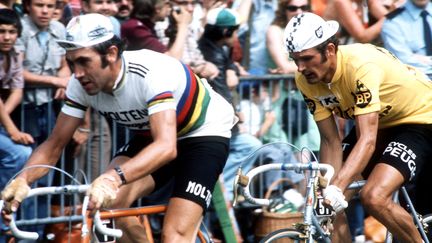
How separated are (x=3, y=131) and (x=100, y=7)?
1.40 metres

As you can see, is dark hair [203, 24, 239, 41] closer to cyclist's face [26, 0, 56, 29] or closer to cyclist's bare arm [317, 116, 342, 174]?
cyclist's face [26, 0, 56, 29]

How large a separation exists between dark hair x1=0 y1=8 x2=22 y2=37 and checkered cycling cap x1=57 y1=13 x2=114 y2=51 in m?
1.92

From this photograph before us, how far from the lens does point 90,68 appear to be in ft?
22.3

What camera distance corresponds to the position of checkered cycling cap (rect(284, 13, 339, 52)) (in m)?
7.41

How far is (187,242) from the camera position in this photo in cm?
709

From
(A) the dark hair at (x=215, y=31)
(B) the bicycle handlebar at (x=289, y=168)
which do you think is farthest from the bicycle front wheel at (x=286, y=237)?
(A) the dark hair at (x=215, y=31)

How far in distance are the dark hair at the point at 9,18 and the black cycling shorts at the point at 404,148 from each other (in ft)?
8.49

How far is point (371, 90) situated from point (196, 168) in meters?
1.26

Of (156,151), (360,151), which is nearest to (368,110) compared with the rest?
(360,151)

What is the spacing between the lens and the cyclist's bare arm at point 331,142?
25.9ft

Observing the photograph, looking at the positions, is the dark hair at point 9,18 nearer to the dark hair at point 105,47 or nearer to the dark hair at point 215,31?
the dark hair at point 215,31

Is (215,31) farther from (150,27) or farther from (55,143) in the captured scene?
(55,143)

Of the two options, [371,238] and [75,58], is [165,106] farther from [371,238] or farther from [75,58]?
[371,238]

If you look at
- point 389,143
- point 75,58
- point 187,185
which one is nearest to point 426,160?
point 389,143
